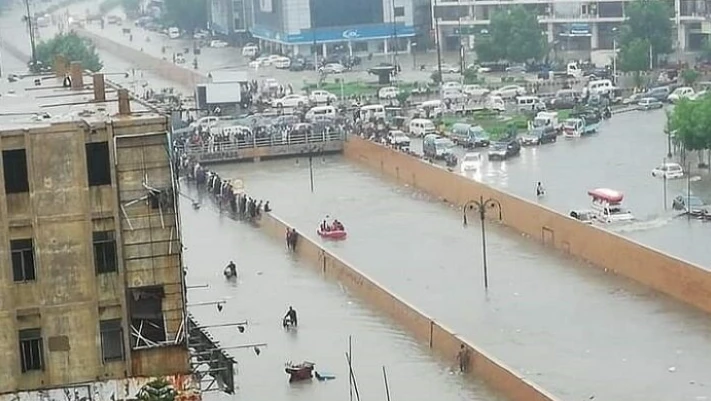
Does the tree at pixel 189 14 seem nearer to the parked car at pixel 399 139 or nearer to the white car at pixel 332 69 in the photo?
the white car at pixel 332 69

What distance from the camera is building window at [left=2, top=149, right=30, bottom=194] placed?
37.5 feet

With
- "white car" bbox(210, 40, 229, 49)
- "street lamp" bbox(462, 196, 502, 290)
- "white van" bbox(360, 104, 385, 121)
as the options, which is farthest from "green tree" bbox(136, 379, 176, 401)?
"white car" bbox(210, 40, 229, 49)

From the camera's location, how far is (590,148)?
32156 mm

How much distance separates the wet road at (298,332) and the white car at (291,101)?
14.9 meters

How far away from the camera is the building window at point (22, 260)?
11.5 metres

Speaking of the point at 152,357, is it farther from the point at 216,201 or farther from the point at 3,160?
the point at 216,201

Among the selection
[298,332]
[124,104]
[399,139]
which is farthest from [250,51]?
[124,104]

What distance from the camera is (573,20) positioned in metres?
50.3

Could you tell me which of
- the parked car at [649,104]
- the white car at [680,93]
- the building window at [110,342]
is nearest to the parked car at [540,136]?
the white car at [680,93]

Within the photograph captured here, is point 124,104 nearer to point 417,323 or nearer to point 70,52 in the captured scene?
point 417,323

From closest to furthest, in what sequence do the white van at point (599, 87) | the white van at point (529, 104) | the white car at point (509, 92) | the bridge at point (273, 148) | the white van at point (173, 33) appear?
the bridge at point (273, 148)
the white van at point (529, 104)
the white van at point (599, 87)
the white car at point (509, 92)
the white van at point (173, 33)

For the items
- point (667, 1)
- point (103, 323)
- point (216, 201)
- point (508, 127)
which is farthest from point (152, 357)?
point (667, 1)

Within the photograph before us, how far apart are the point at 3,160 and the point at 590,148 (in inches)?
853

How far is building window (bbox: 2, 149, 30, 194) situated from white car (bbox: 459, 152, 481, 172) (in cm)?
1883
